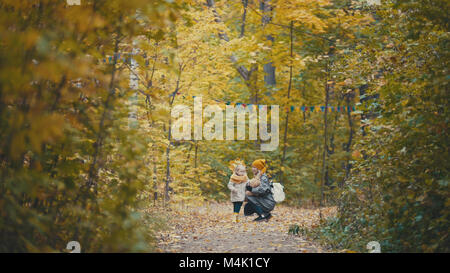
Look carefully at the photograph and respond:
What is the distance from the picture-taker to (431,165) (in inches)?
186

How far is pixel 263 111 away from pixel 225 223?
5681mm

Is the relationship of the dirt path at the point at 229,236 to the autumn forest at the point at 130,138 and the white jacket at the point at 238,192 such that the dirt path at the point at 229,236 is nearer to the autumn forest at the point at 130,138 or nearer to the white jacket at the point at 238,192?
the autumn forest at the point at 130,138

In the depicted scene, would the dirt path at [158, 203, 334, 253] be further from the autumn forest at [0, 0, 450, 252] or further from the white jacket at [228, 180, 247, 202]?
the white jacket at [228, 180, 247, 202]

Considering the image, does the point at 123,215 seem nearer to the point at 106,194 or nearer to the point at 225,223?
the point at 106,194

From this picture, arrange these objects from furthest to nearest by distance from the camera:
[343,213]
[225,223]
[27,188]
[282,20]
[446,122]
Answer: [282,20] < [225,223] < [343,213] < [446,122] < [27,188]

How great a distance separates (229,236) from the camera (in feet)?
23.6

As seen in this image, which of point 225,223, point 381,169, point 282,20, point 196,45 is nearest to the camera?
point 381,169

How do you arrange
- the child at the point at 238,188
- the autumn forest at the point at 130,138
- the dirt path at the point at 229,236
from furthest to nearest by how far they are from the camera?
the child at the point at 238,188, the dirt path at the point at 229,236, the autumn forest at the point at 130,138

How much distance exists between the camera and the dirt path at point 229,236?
6.00 metres

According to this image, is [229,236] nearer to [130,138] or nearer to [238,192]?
[238,192]

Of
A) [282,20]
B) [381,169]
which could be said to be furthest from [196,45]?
[381,169]

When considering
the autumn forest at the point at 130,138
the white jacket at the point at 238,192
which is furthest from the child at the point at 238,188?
the autumn forest at the point at 130,138

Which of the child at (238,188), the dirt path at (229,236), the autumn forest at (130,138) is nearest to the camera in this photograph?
the autumn forest at (130,138)

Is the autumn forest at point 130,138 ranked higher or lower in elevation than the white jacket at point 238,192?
higher
